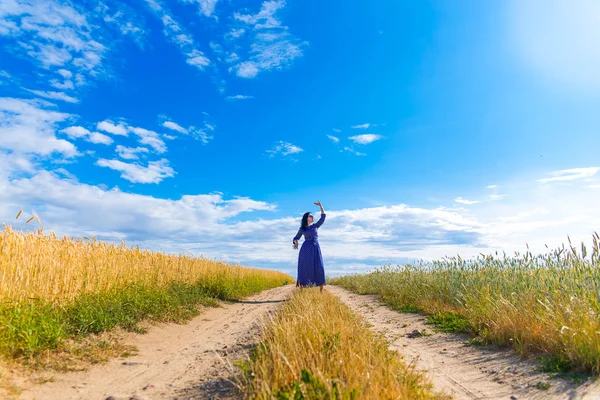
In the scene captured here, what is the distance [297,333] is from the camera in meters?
4.25

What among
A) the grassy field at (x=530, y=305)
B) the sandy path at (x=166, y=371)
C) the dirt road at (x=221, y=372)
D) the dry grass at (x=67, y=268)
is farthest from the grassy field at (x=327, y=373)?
the dry grass at (x=67, y=268)

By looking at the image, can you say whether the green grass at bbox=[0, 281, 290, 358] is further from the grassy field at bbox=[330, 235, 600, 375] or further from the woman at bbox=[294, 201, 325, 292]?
the grassy field at bbox=[330, 235, 600, 375]

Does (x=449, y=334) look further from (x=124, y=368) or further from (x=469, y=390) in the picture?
(x=124, y=368)

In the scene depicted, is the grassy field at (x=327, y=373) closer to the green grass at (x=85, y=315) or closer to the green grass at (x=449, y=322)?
the green grass at (x=85, y=315)

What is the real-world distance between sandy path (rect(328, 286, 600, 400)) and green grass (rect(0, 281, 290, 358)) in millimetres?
4759

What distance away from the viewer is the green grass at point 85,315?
15.6 ft

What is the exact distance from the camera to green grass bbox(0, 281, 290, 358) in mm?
4750

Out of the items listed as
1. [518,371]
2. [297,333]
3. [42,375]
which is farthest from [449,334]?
[42,375]

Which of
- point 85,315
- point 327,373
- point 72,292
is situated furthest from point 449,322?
point 72,292

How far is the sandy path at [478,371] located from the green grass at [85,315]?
4759mm

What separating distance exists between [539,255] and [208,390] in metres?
7.30

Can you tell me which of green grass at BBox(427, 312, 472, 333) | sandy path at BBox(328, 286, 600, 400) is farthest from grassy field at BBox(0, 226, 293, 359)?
green grass at BBox(427, 312, 472, 333)

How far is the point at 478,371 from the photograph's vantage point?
15.5ft

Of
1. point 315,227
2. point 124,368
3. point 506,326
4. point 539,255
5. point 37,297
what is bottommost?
point 124,368
